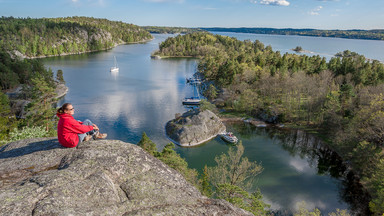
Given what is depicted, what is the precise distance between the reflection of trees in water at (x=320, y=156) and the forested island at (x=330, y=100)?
185cm

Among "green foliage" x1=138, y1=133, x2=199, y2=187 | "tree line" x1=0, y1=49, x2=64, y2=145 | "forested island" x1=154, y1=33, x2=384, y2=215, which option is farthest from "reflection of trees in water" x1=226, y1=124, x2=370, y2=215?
"tree line" x1=0, y1=49, x2=64, y2=145

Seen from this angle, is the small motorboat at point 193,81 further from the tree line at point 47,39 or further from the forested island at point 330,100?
the tree line at point 47,39

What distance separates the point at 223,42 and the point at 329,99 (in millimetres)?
150915

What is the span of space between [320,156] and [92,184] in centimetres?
4369

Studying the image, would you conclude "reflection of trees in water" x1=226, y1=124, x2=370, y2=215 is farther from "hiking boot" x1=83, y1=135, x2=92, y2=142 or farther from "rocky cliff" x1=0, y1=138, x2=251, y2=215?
"hiking boot" x1=83, y1=135, x2=92, y2=142

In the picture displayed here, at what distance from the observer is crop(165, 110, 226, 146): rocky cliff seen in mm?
42812

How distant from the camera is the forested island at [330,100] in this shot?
98.0 ft

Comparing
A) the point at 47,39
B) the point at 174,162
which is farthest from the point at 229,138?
the point at 47,39

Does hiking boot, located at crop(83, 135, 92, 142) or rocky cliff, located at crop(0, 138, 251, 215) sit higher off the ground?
hiking boot, located at crop(83, 135, 92, 142)

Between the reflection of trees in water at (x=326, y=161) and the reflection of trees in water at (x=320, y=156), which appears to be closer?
the reflection of trees in water at (x=326, y=161)

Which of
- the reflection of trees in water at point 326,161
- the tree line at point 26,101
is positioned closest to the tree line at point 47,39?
the tree line at point 26,101

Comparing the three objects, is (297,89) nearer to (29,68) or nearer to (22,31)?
(29,68)

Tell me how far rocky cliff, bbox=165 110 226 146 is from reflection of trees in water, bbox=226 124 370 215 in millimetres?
6957

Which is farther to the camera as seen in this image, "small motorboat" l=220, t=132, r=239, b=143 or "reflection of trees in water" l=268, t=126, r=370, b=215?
"small motorboat" l=220, t=132, r=239, b=143
